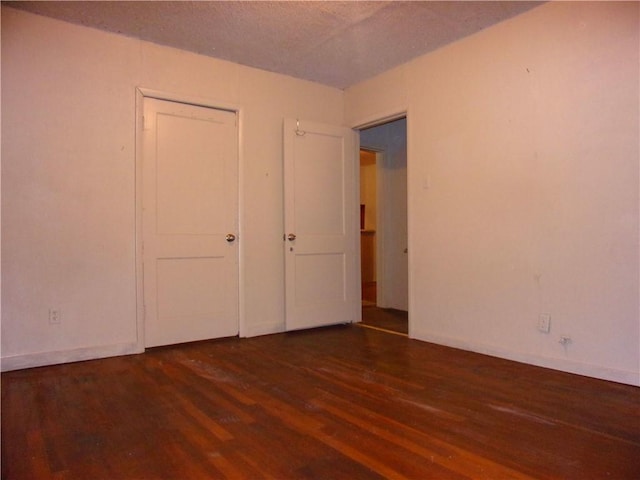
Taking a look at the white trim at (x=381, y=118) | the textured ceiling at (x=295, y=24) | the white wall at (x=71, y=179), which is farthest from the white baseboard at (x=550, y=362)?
the white wall at (x=71, y=179)

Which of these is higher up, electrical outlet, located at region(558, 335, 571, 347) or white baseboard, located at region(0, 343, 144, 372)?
electrical outlet, located at region(558, 335, 571, 347)

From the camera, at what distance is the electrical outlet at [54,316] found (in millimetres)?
3120

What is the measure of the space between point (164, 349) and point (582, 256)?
3.18 meters

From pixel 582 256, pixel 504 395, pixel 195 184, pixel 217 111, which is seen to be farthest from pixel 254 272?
pixel 582 256

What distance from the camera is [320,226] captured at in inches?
175

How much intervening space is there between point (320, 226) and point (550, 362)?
2362mm

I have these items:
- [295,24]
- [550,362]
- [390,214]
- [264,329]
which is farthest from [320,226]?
[550,362]

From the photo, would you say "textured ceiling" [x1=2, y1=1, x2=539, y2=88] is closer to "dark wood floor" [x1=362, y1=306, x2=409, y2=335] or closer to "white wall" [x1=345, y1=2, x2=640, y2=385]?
"white wall" [x1=345, y1=2, x2=640, y2=385]

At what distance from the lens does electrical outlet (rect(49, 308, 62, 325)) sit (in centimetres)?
312

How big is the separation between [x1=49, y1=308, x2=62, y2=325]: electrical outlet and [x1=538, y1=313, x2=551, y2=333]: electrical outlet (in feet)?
11.2

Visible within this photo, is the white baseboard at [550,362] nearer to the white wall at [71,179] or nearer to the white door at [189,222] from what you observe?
the white door at [189,222]

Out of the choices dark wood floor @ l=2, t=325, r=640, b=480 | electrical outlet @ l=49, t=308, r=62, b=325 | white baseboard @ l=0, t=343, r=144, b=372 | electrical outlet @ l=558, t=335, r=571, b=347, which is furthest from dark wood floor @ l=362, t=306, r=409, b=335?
electrical outlet @ l=49, t=308, r=62, b=325

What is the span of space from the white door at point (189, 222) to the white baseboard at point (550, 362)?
75.0 inches

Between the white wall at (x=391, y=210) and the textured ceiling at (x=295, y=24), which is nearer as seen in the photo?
the textured ceiling at (x=295, y=24)
